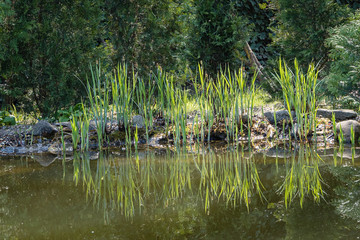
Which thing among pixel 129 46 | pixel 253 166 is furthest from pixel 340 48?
pixel 129 46

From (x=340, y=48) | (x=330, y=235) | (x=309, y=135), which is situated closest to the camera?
(x=330, y=235)

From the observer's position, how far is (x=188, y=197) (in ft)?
7.42

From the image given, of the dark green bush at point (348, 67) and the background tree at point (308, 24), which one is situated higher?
the background tree at point (308, 24)

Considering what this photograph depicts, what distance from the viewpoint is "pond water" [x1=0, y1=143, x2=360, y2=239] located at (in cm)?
169

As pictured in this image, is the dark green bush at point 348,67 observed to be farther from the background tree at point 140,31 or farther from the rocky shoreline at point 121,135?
the background tree at point 140,31

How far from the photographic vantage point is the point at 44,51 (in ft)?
18.4

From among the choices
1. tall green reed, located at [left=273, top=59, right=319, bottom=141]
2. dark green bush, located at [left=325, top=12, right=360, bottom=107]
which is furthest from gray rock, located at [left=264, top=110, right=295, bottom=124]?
dark green bush, located at [left=325, top=12, right=360, bottom=107]

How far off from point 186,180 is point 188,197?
435mm

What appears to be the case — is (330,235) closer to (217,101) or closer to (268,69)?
(217,101)

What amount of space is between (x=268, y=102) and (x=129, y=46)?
2.64m

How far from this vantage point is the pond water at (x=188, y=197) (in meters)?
1.69

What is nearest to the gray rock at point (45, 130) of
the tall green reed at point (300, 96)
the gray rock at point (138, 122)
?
the gray rock at point (138, 122)

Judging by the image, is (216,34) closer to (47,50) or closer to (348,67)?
(348,67)

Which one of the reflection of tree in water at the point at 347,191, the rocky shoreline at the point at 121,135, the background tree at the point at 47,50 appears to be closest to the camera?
the reflection of tree in water at the point at 347,191
